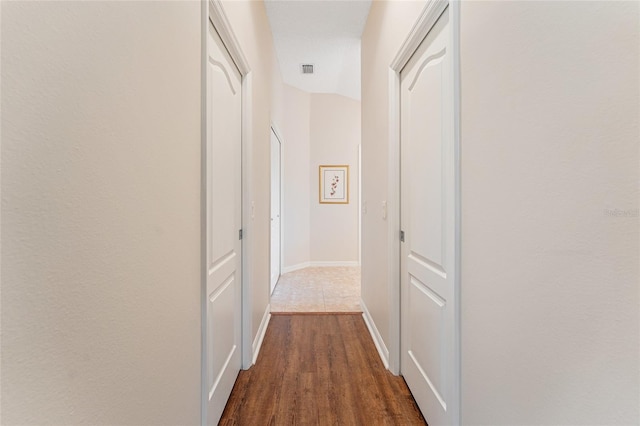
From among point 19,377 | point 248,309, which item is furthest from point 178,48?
point 248,309

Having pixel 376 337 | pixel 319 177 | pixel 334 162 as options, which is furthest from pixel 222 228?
pixel 334 162

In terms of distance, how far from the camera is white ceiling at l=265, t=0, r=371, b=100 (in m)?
2.67

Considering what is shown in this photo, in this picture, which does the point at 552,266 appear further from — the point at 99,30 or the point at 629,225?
the point at 99,30

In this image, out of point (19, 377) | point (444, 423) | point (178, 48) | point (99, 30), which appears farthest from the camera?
point (444, 423)

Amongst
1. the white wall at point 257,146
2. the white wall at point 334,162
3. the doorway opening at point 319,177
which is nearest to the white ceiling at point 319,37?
the doorway opening at point 319,177

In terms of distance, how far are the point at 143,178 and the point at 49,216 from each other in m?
0.30

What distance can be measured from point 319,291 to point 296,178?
198 cm

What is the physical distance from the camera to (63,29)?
1.83 feet

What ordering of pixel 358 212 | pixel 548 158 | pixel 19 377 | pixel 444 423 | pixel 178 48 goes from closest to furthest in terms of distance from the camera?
1. pixel 19 377
2. pixel 548 158
3. pixel 178 48
4. pixel 444 423
5. pixel 358 212

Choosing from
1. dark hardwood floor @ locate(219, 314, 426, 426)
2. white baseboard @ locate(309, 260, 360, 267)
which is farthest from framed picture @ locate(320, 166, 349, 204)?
dark hardwood floor @ locate(219, 314, 426, 426)

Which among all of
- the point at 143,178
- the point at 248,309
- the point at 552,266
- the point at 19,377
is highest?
the point at 143,178

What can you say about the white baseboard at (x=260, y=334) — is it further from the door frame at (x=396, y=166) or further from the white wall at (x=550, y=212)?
the white wall at (x=550, y=212)

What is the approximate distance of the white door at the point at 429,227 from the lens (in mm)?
1252

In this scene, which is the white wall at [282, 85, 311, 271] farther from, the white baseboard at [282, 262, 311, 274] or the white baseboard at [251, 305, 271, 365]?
the white baseboard at [251, 305, 271, 365]
